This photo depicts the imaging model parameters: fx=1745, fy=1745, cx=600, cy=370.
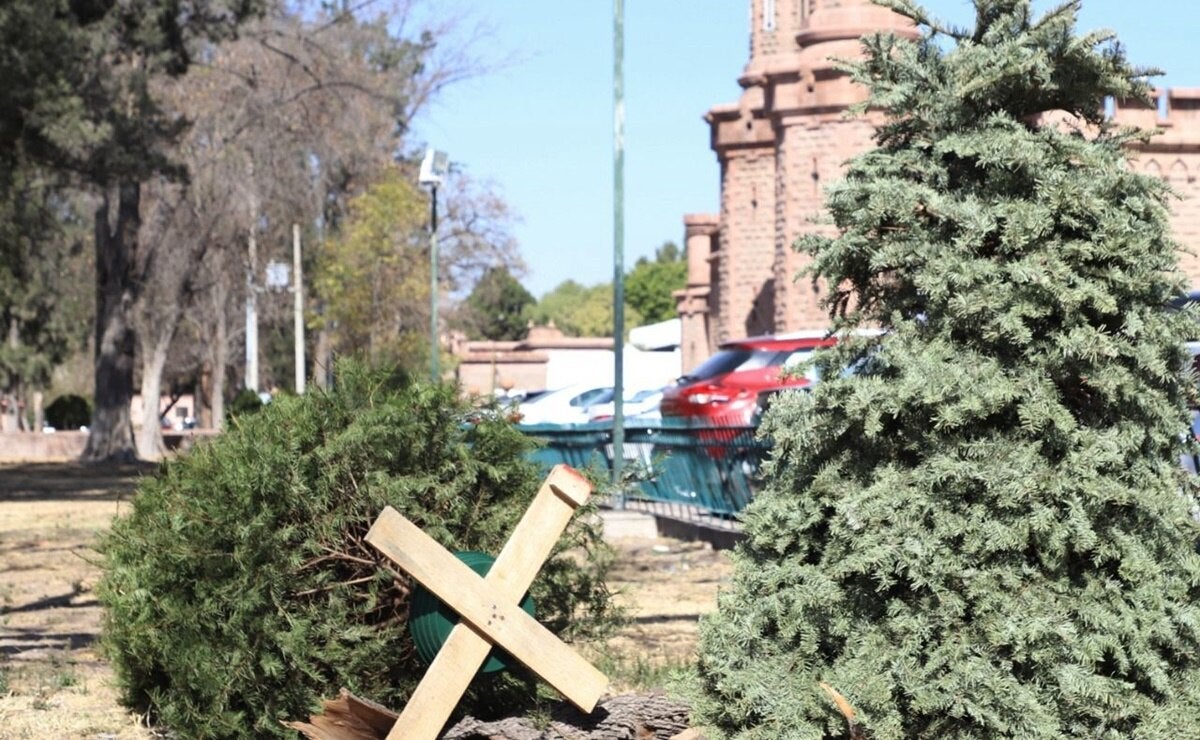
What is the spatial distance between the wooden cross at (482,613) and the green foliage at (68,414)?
240 feet

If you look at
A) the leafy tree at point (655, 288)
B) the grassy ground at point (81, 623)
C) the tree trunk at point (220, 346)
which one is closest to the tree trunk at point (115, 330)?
the tree trunk at point (220, 346)

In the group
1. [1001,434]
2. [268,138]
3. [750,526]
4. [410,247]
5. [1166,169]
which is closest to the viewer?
[1001,434]

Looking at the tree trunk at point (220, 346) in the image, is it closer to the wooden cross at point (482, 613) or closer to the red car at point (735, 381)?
the red car at point (735, 381)

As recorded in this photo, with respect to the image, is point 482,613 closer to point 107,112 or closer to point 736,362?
point 736,362

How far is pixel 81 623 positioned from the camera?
430 inches

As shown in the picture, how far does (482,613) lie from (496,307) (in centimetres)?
9515

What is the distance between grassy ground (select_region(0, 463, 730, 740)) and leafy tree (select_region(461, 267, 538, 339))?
4862cm

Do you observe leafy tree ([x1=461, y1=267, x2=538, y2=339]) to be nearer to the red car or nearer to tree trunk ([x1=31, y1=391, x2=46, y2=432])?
tree trunk ([x1=31, y1=391, x2=46, y2=432])

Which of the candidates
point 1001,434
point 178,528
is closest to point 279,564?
point 178,528

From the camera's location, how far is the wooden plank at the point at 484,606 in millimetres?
5242

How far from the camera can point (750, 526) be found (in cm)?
510

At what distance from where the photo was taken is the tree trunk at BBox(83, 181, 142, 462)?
137 ft

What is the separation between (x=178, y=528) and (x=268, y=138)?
39800 millimetres

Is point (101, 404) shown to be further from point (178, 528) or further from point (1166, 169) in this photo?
point (178, 528)
